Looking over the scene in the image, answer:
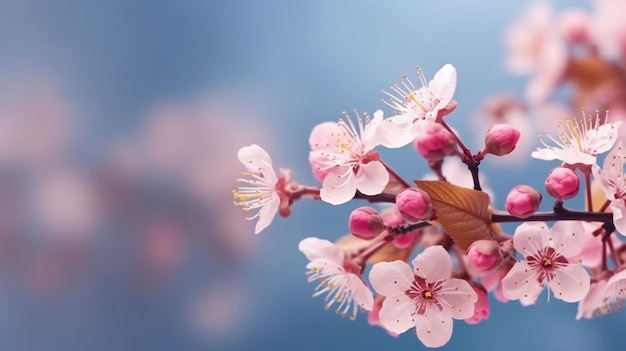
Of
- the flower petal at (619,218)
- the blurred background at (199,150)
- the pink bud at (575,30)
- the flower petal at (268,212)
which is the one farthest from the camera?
the blurred background at (199,150)

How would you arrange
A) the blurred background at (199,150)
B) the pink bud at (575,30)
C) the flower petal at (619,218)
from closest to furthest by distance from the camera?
the flower petal at (619,218), the pink bud at (575,30), the blurred background at (199,150)

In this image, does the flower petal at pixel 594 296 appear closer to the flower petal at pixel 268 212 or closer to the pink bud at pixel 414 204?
the pink bud at pixel 414 204

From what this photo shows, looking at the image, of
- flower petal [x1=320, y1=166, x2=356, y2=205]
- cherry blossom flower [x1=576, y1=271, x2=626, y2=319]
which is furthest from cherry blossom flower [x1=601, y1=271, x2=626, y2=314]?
flower petal [x1=320, y1=166, x2=356, y2=205]

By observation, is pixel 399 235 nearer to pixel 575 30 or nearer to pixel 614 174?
pixel 614 174

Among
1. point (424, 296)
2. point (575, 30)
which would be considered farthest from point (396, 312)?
point (575, 30)

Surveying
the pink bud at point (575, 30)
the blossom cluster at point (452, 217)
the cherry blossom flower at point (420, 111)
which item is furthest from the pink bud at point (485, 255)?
the pink bud at point (575, 30)

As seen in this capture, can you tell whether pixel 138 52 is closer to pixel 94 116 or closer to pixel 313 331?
pixel 94 116

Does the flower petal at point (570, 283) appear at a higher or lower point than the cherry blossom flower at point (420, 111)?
lower
